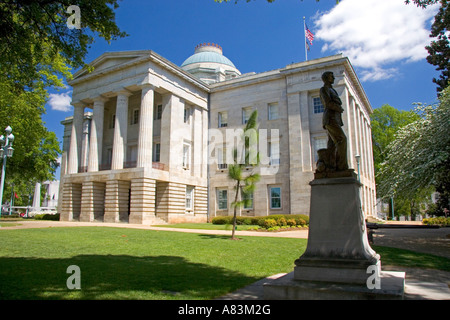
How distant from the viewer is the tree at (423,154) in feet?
53.0

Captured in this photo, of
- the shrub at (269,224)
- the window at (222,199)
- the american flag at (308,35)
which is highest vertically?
the american flag at (308,35)

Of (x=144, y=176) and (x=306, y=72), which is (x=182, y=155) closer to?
(x=144, y=176)

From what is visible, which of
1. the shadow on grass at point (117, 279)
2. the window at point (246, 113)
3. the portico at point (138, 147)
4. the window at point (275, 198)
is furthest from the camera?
the window at point (246, 113)

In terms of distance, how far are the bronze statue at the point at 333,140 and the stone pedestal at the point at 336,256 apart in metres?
0.26

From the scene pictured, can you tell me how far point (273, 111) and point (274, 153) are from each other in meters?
4.94

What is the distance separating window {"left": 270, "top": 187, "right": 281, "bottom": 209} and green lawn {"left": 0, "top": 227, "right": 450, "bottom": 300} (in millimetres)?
Result: 19639

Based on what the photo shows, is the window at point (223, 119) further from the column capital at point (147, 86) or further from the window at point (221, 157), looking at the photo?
the column capital at point (147, 86)

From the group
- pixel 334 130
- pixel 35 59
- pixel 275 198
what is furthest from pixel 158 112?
pixel 334 130

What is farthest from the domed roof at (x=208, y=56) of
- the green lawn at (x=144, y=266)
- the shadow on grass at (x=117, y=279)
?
the shadow on grass at (x=117, y=279)

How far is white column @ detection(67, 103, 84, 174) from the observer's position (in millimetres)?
37031

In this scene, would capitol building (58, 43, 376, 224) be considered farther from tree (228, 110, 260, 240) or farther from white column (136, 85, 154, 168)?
tree (228, 110, 260, 240)
